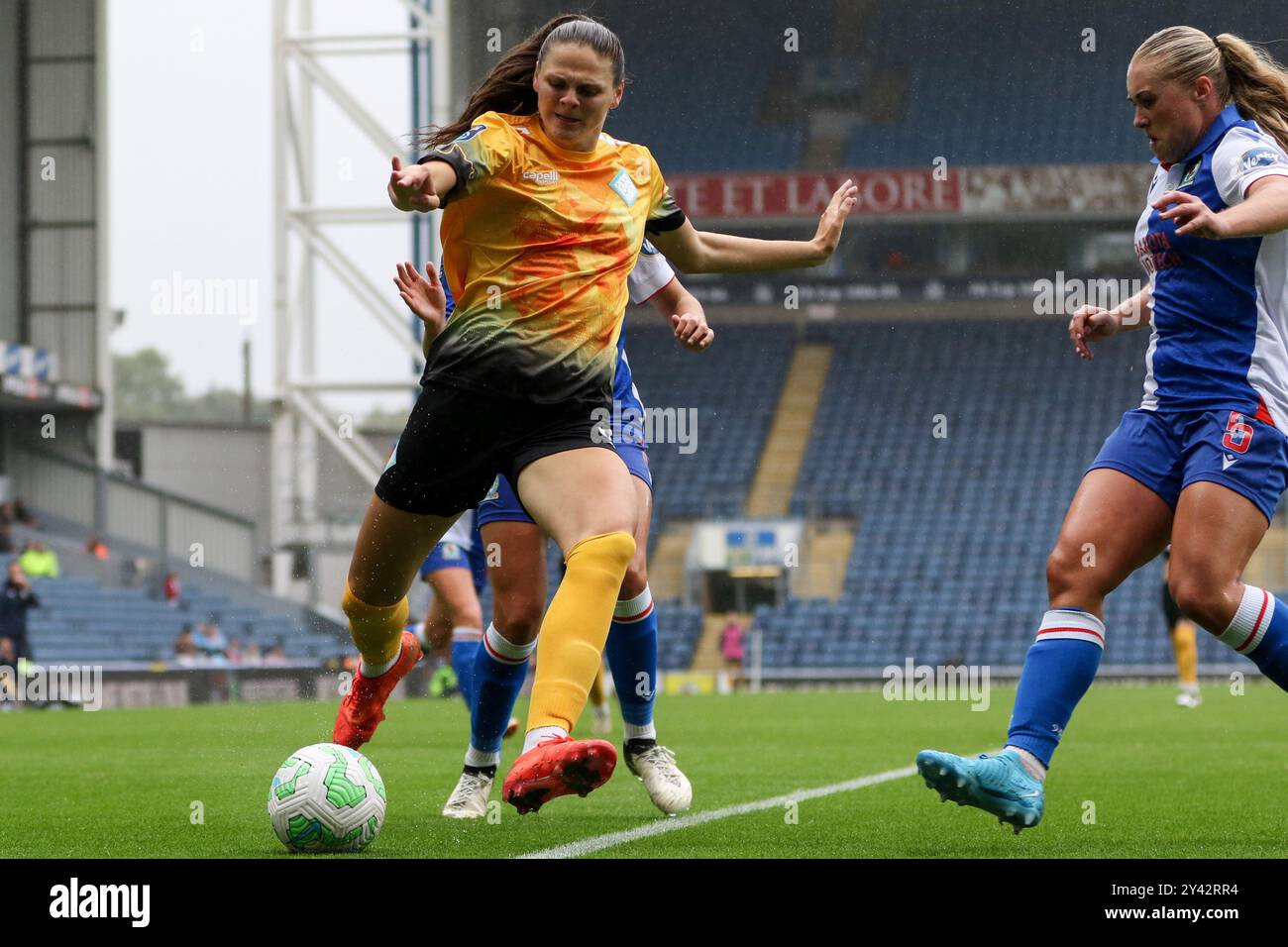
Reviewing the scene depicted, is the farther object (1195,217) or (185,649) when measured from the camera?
(185,649)

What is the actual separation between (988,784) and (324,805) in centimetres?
164

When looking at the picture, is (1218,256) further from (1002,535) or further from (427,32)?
(1002,535)

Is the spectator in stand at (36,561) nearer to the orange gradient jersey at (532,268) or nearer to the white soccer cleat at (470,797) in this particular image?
the white soccer cleat at (470,797)

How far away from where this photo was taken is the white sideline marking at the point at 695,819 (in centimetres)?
438

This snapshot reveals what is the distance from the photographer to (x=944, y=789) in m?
4.01

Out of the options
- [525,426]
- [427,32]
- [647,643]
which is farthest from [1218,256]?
[427,32]

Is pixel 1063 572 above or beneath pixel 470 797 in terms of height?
above

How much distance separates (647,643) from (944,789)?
1732 mm

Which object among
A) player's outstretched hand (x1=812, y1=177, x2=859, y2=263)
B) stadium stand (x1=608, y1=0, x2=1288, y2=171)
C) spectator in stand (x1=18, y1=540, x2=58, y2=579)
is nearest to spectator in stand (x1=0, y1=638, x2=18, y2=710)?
spectator in stand (x1=18, y1=540, x2=58, y2=579)

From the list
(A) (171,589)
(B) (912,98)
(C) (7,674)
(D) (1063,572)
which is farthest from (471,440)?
(B) (912,98)

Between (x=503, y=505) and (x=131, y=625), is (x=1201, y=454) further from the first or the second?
(x=131, y=625)

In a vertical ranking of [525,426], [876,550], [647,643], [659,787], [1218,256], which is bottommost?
[876,550]

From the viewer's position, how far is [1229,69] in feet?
14.9
